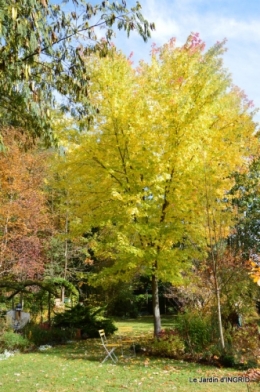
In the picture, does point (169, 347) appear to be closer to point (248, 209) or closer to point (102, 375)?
point (102, 375)

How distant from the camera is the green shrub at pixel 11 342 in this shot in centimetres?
1057

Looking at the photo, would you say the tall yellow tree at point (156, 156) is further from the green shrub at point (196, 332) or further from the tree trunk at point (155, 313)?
the green shrub at point (196, 332)

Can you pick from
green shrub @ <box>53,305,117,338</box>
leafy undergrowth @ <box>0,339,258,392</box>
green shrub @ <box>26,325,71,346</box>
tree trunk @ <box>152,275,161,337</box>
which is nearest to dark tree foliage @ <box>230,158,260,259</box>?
tree trunk @ <box>152,275,161,337</box>

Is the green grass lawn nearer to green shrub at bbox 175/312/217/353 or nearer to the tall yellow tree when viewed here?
green shrub at bbox 175/312/217/353

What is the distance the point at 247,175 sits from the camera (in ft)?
47.4

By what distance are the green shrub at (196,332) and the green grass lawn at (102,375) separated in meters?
0.93

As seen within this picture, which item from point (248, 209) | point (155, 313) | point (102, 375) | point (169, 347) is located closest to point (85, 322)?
point (155, 313)

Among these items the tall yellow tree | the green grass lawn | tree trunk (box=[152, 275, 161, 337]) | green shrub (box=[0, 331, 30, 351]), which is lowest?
the green grass lawn

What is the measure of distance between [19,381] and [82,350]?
4.27 meters

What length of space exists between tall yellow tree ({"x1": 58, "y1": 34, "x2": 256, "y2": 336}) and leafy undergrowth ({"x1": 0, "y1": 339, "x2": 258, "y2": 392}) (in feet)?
7.57

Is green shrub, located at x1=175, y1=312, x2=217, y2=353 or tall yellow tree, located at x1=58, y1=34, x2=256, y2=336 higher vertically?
tall yellow tree, located at x1=58, y1=34, x2=256, y2=336

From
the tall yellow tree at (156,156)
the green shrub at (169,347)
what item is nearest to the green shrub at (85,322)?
the green shrub at (169,347)

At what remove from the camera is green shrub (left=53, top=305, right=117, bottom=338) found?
13.9 meters

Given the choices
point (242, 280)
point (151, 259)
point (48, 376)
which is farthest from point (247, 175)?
point (48, 376)
